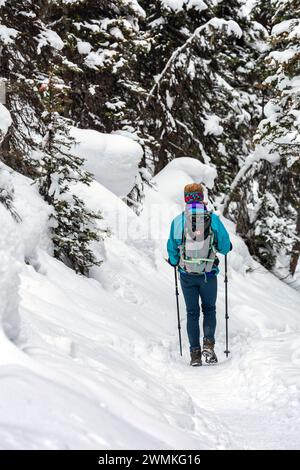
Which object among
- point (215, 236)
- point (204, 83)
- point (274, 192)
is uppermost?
point (215, 236)

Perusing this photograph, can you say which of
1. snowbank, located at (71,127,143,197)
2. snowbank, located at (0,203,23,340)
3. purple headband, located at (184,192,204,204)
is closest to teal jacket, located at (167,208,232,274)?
purple headband, located at (184,192,204,204)

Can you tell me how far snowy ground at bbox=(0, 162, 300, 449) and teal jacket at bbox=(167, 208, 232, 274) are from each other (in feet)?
4.22

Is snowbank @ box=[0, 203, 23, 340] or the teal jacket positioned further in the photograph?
the teal jacket

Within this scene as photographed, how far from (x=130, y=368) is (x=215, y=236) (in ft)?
8.81

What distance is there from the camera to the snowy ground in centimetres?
280

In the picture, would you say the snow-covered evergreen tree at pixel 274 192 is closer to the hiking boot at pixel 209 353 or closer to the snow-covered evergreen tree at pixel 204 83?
the snow-covered evergreen tree at pixel 204 83

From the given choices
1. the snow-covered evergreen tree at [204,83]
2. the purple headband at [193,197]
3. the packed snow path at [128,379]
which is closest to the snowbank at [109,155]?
the snow-covered evergreen tree at [204,83]

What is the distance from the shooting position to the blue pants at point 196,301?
7.10 metres

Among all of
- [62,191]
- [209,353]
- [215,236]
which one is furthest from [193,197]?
[62,191]

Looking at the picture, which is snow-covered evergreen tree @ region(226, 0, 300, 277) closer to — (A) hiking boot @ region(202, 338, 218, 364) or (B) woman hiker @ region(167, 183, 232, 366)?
(B) woman hiker @ region(167, 183, 232, 366)

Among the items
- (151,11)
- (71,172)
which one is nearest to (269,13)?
(151,11)

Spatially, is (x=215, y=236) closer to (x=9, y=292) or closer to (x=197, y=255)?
(x=197, y=255)

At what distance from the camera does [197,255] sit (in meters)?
7.00

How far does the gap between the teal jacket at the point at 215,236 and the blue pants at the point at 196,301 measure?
25 cm
